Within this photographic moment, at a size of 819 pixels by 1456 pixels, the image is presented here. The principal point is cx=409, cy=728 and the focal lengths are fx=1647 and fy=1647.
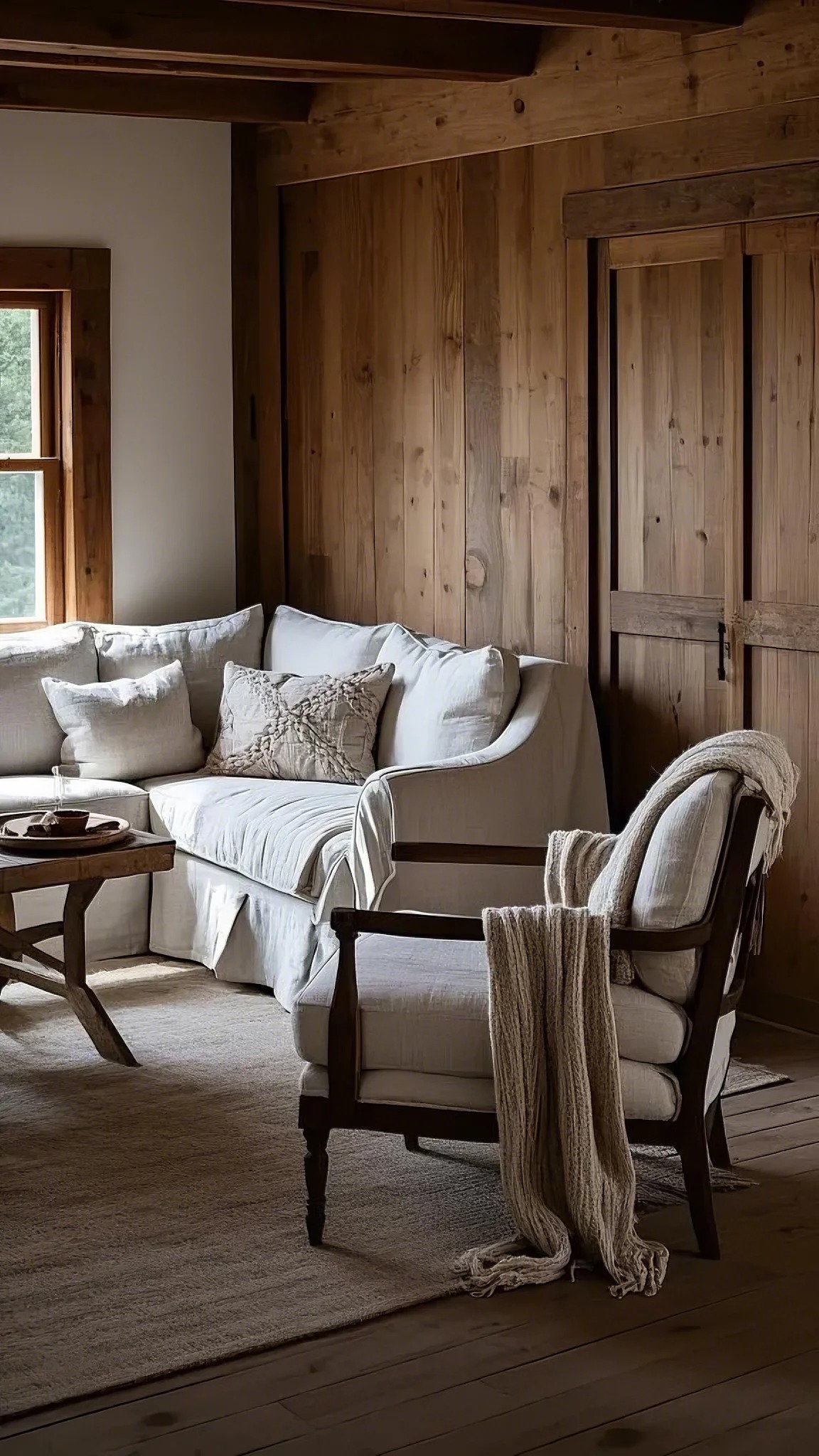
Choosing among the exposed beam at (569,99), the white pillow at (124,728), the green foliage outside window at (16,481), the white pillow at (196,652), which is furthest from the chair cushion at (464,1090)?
the green foliage outside window at (16,481)

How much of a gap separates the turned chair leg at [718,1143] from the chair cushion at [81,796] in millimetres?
2291

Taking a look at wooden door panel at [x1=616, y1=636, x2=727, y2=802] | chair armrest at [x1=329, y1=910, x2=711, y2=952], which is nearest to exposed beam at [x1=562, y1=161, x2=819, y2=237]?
wooden door panel at [x1=616, y1=636, x2=727, y2=802]

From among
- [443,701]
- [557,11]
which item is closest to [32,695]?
[443,701]

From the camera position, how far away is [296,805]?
188 inches

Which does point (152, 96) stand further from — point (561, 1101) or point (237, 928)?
point (561, 1101)

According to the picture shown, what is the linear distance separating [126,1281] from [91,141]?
167 inches

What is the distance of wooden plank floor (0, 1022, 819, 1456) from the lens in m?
2.48

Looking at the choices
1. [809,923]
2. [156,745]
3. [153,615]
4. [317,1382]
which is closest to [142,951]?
[156,745]

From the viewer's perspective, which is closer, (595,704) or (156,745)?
(595,704)

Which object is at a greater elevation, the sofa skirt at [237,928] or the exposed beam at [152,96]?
the exposed beam at [152,96]

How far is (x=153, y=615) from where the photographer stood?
6.15 metres

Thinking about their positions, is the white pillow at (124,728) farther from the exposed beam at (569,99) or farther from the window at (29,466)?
the exposed beam at (569,99)

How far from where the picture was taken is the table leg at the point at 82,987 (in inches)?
164

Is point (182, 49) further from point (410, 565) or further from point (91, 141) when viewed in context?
point (410, 565)
